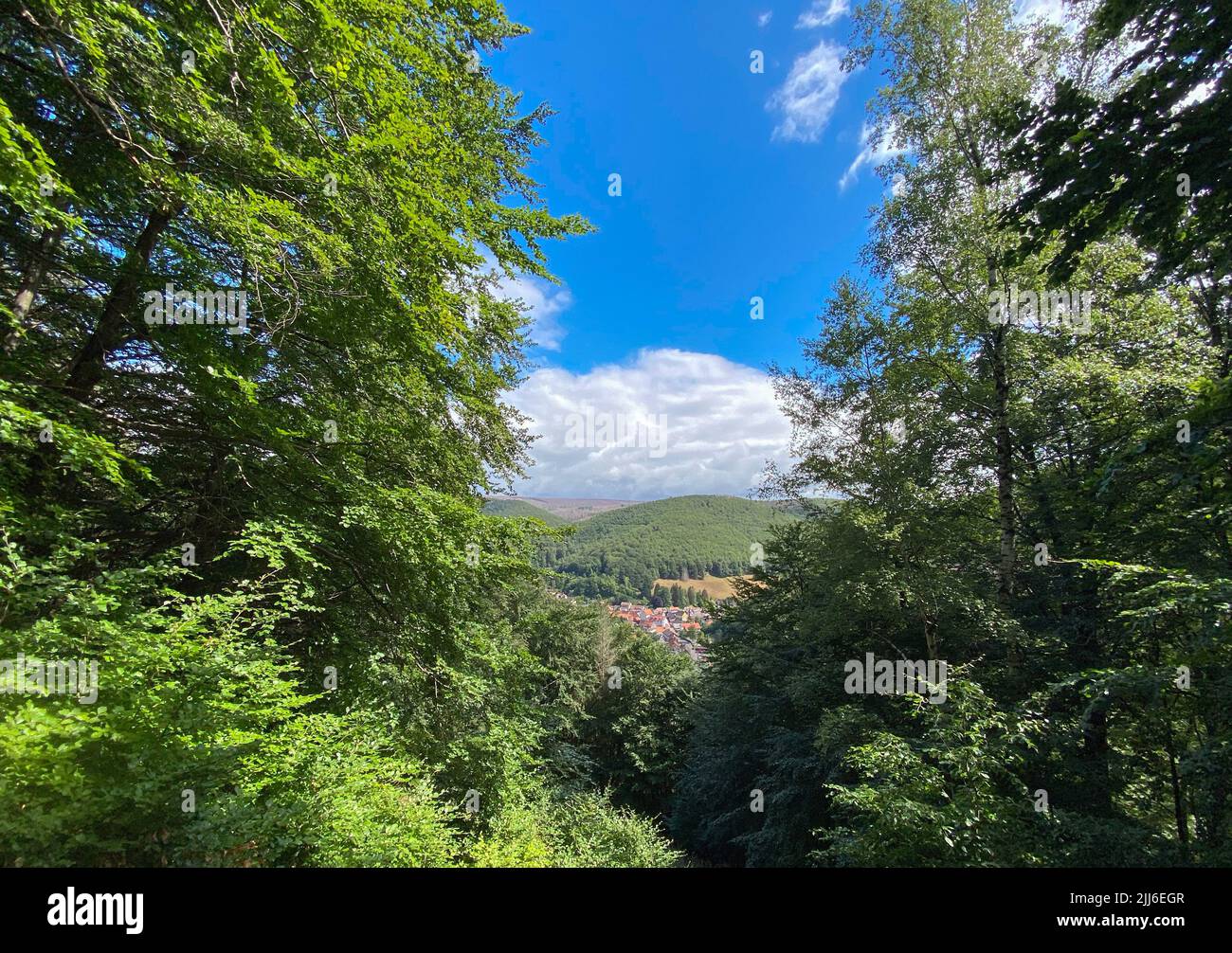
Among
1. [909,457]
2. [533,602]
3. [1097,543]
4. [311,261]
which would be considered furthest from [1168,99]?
[533,602]

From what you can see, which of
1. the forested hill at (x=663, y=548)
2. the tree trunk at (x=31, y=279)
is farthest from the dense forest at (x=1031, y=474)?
the forested hill at (x=663, y=548)

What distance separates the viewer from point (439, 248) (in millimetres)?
5191

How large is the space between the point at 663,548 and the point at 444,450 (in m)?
160

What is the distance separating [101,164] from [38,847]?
5836 mm

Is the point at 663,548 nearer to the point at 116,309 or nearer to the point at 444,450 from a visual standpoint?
the point at 444,450

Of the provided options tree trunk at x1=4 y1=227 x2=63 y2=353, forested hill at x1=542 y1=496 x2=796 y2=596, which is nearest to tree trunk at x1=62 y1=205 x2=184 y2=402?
tree trunk at x1=4 y1=227 x2=63 y2=353

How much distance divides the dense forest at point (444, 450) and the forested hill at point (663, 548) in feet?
339

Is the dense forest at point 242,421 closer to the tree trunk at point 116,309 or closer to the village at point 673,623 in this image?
the tree trunk at point 116,309

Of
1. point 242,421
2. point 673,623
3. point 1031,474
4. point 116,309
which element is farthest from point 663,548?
point 116,309

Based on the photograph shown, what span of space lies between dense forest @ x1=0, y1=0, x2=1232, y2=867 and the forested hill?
103309mm

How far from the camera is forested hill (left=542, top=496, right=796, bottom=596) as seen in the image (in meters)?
136

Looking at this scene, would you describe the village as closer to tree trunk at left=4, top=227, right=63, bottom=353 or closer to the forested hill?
the forested hill
